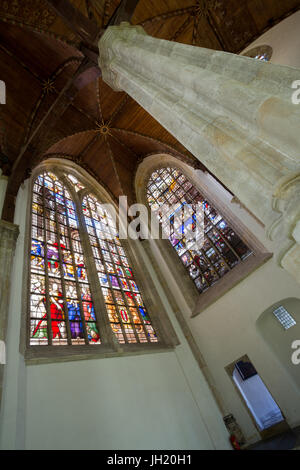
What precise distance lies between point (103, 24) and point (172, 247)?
6.93 meters

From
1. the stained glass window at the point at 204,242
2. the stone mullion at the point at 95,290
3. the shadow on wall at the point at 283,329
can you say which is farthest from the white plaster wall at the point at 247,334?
the stone mullion at the point at 95,290

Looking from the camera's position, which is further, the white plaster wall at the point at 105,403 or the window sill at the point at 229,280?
the window sill at the point at 229,280

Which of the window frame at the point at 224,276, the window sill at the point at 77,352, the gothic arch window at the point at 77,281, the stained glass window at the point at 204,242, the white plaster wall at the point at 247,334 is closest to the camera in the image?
the window sill at the point at 77,352

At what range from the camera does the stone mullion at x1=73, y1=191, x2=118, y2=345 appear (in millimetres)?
5996

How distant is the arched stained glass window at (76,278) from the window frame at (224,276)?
1.39 metres

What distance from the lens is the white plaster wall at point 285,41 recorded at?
5.97 metres

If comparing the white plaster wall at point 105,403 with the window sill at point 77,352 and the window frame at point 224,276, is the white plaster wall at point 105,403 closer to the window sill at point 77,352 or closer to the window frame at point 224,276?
the window sill at point 77,352

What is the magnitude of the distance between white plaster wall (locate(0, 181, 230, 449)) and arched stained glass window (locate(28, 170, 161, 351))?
0.64 meters

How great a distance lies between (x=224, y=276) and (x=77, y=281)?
4.18 metres

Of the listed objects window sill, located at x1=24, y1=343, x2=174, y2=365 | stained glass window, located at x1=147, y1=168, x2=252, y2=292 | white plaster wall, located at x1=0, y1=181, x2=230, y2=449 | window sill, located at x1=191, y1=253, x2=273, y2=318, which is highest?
stained glass window, located at x1=147, y1=168, x2=252, y2=292

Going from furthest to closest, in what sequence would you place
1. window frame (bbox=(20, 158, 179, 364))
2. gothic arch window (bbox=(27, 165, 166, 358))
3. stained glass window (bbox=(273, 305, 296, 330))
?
stained glass window (bbox=(273, 305, 296, 330)) < gothic arch window (bbox=(27, 165, 166, 358)) < window frame (bbox=(20, 158, 179, 364))

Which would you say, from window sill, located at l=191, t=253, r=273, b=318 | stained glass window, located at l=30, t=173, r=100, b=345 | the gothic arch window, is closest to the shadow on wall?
window sill, located at l=191, t=253, r=273, b=318

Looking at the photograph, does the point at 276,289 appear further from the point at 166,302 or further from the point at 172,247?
the point at 172,247

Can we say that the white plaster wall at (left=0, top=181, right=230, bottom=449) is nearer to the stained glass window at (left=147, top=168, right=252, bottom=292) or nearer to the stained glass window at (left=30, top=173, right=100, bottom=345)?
the stained glass window at (left=30, top=173, right=100, bottom=345)
